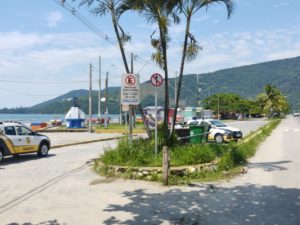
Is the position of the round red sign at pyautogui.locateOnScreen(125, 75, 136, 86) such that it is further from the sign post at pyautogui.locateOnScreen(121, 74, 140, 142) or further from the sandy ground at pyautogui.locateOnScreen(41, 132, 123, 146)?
the sandy ground at pyautogui.locateOnScreen(41, 132, 123, 146)

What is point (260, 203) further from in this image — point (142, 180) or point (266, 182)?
point (142, 180)

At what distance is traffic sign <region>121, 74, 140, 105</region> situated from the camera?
1388cm

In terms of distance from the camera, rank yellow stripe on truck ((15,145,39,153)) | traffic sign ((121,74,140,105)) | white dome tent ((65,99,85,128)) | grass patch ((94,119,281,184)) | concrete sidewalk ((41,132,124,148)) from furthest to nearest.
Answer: white dome tent ((65,99,85,128))
concrete sidewalk ((41,132,124,148))
yellow stripe on truck ((15,145,39,153))
traffic sign ((121,74,140,105))
grass patch ((94,119,281,184))

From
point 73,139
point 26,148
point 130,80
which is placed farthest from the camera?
point 73,139

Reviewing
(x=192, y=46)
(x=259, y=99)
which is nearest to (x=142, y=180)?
(x=192, y=46)

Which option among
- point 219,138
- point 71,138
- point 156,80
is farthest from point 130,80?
point 71,138

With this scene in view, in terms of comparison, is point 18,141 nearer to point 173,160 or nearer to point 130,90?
point 130,90

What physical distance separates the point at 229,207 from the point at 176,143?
247 inches

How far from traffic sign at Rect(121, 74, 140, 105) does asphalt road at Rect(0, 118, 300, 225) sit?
2.59 m

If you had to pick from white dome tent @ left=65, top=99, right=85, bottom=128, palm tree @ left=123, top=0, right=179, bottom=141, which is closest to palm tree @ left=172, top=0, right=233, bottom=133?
palm tree @ left=123, top=0, right=179, bottom=141

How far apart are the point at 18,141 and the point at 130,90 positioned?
627 centimetres

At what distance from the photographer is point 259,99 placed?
415 ft

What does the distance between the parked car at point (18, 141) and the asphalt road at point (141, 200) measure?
3312 millimetres

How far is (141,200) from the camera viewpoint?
9422mm
